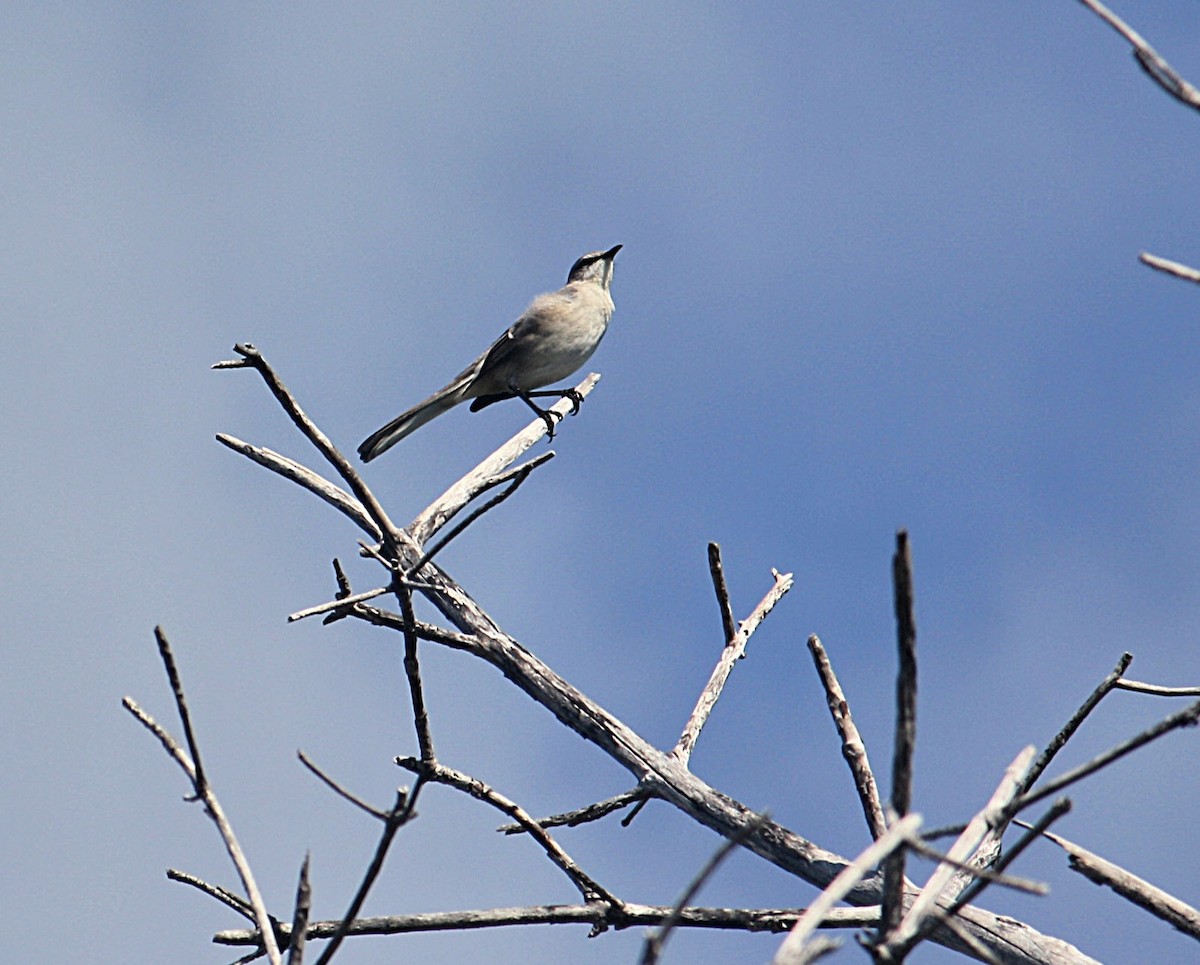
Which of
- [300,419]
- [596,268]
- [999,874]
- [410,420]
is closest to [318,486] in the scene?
[300,419]

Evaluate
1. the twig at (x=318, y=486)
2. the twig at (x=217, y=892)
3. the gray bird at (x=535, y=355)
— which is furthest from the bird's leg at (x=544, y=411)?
the twig at (x=217, y=892)

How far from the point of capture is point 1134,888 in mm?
3020

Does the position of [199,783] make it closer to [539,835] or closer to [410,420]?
[539,835]

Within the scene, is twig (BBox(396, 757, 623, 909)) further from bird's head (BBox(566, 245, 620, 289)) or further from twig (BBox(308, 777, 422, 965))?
bird's head (BBox(566, 245, 620, 289))

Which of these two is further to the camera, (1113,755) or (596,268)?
(596,268)

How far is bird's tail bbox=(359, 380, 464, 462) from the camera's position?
825cm

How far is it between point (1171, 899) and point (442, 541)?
6.50ft

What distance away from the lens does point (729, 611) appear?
5.78 metres

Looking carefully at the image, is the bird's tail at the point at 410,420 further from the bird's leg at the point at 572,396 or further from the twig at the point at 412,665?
the twig at the point at 412,665

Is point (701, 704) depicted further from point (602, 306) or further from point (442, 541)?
point (602, 306)

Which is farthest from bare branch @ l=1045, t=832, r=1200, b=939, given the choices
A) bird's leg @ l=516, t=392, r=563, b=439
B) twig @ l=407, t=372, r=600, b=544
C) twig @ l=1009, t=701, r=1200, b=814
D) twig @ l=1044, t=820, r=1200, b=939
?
bird's leg @ l=516, t=392, r=563, b=439

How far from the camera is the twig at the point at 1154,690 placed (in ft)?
13.2

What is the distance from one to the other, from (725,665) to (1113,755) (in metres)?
3.60

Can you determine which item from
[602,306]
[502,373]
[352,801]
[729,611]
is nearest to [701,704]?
[729,611]
